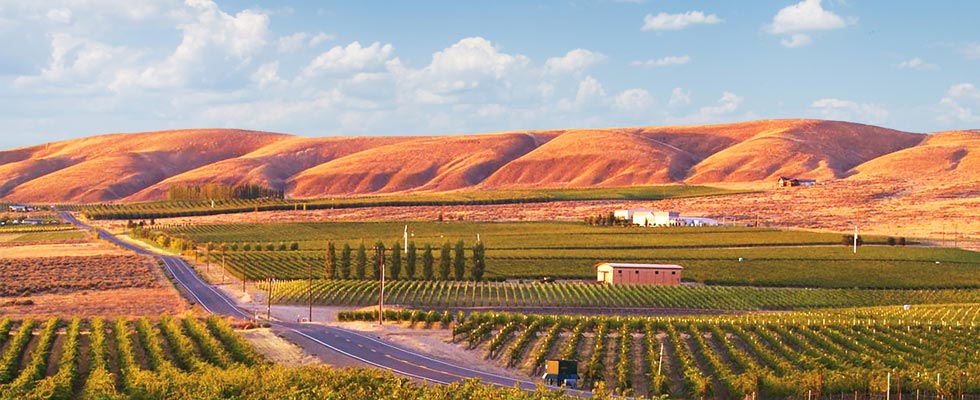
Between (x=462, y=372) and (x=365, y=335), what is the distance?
13.6 meters

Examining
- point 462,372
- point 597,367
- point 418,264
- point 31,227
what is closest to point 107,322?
point 462,372

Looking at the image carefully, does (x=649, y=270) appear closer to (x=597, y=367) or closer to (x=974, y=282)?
(x=974, y=282)

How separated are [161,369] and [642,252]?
78121 millimetres

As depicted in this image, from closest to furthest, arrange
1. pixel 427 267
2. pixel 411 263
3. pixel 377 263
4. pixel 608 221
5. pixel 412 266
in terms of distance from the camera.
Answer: pixel 411 263
pixel 412 266
pixel 427 267
pixel 377 263
pixel 608 221

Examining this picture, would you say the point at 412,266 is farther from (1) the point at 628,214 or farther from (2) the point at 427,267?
(1) the point at 628,214

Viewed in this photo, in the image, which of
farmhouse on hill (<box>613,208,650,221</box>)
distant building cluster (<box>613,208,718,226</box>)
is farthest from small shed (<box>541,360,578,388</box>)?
farmhouse on hill (<box>613,208,650,221</box>)

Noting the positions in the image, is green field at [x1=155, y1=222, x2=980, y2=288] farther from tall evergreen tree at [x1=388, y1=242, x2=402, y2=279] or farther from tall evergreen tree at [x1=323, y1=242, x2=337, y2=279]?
tall evergreen tree at [x1=388, y1=242, x2=402, y2=279]

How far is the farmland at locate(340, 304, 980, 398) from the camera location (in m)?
44.0

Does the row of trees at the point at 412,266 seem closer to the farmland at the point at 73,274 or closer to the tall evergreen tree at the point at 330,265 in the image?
the tall evergreen tree at the point at 330,265

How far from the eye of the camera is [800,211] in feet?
534

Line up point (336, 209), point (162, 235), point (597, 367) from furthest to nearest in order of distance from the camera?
point (336, 209), point (162, 235), point (597, 367)

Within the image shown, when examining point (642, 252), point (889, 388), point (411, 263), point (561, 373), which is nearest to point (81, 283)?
point (411, 263)

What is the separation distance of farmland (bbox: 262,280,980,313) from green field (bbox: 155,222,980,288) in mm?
5734

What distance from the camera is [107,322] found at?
63188 mm
